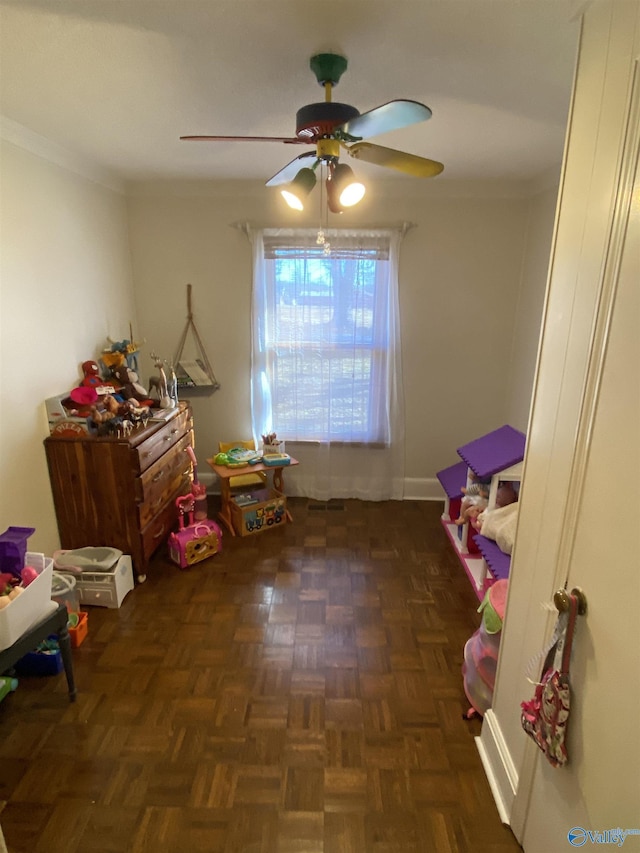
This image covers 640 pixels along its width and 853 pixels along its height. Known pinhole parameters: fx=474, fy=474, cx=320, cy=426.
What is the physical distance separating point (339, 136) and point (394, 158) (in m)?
0.20

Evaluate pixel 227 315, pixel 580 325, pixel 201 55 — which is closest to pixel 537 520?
pixel 580 325

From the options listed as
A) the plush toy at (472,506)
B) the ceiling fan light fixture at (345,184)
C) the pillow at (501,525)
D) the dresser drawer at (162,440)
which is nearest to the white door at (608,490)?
the ceiling fan light fixture at (345,184)

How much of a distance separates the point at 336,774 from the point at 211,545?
153 centimetres

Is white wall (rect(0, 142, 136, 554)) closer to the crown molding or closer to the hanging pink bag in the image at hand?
the crown molding

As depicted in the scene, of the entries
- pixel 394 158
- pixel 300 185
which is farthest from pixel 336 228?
pixel 394 158

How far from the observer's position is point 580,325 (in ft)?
3.63

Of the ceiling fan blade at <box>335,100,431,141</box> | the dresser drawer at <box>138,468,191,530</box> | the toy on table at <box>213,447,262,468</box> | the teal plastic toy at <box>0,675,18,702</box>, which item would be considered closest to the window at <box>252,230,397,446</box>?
the toy on table at <box>213,447,262,468</box>

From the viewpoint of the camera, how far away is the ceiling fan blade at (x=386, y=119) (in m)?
1.32

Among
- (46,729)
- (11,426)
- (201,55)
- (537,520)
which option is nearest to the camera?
(537,520)

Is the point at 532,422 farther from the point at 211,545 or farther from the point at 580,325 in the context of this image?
the point at 211,545

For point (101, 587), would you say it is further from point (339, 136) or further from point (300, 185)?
point (339, 136)

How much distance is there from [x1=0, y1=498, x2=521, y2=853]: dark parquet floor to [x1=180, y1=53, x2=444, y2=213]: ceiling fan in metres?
1.92

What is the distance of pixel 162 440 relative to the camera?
276 centimetres

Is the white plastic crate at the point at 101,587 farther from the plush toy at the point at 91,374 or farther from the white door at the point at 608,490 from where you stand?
the white door at the point at 608,490
